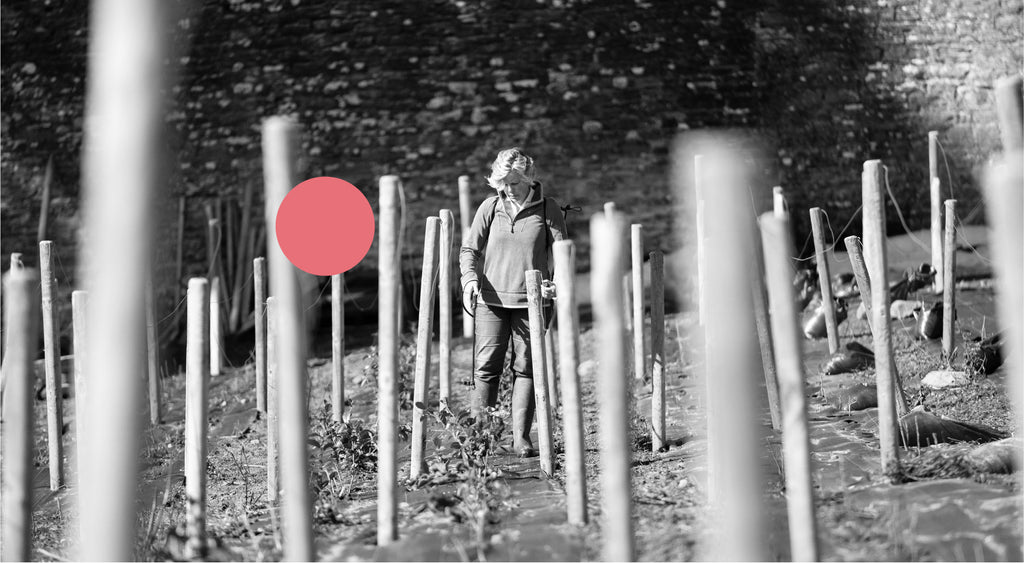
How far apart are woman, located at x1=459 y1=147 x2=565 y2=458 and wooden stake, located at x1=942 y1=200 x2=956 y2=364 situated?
238cm

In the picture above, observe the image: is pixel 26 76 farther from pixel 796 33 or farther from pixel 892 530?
pixel 892 530

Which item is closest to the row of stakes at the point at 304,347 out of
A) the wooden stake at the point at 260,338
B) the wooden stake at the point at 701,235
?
the wooden stake at the point at 701,235

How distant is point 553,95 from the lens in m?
8.02

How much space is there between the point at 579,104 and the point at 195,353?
5931 mm

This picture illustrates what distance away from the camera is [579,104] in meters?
8.05

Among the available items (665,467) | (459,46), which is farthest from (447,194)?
(665,467)

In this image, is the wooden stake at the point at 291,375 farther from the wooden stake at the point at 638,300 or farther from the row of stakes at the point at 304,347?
the wooden stake at the point at 638,300

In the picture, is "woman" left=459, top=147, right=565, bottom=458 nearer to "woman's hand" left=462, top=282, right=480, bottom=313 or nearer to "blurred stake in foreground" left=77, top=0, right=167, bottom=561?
"woman's hand" left=462, top=282, right=480, bottom=313

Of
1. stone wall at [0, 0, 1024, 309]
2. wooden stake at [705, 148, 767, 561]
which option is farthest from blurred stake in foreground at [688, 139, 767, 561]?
stone wall at [0, 0, 1024, 309]

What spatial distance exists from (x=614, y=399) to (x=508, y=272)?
5.42ft

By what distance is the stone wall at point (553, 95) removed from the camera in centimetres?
805

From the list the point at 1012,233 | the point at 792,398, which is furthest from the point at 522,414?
the point at 1012,233

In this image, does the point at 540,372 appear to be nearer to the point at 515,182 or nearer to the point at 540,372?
the point at 540,372

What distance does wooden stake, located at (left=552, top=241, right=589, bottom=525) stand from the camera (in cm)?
260
